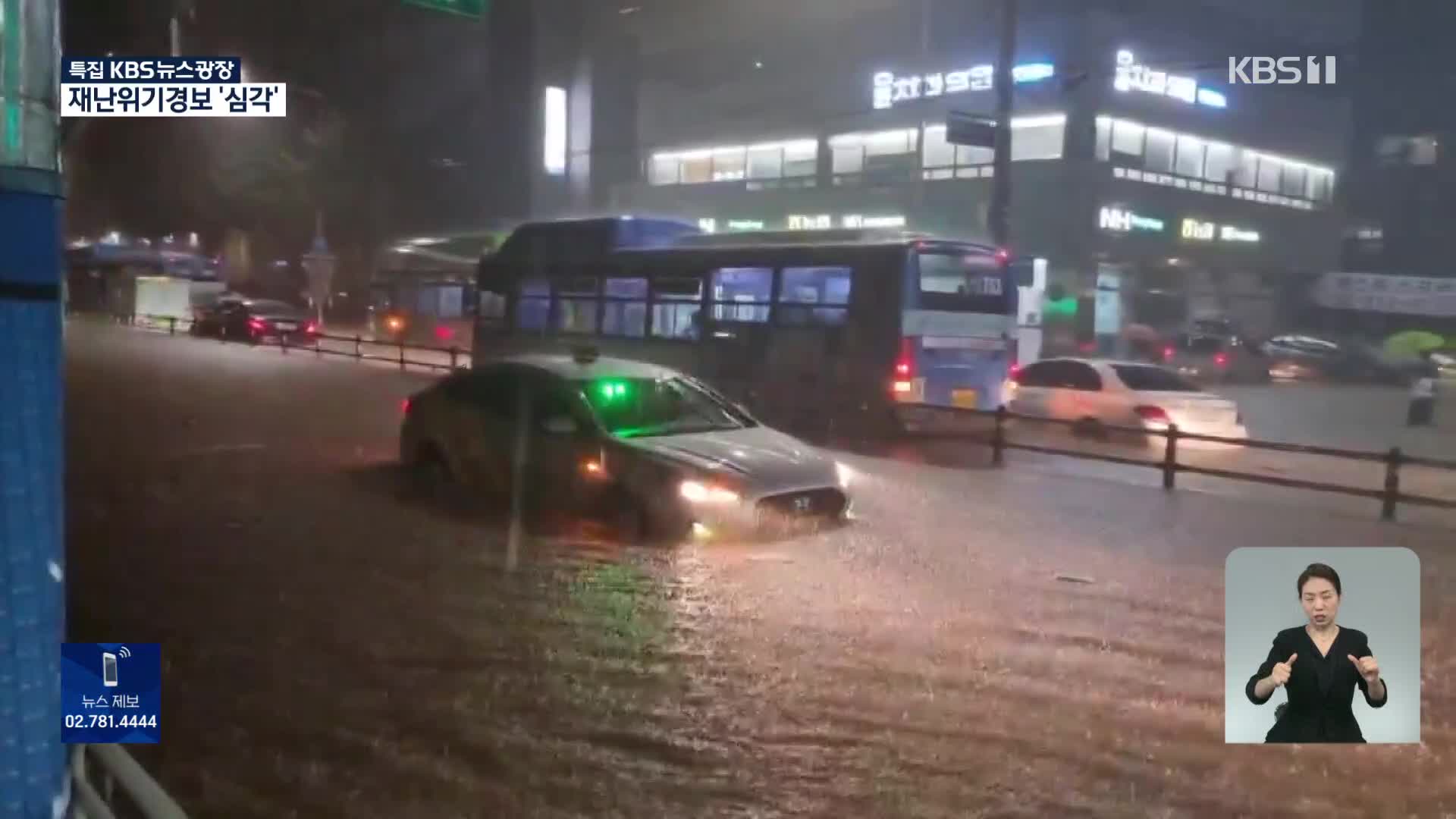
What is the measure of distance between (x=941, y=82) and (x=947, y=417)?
20.7 m

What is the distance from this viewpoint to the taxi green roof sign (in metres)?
9.52

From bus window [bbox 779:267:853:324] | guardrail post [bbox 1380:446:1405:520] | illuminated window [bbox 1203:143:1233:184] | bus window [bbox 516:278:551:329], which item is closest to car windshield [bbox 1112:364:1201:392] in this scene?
bus window [bbox 779:267:853:324]

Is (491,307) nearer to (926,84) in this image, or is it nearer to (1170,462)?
(1170,462)

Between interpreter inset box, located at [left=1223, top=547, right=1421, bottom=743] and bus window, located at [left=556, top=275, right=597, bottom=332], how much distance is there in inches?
507

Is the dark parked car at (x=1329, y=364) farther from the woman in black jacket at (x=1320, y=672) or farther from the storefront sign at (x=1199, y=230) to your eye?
the woman in black jacket at (x=1320, y=672)

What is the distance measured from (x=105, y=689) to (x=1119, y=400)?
14.9 meters

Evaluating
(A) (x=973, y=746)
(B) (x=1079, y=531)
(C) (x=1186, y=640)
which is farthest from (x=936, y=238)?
(A) (x=973, y=746)

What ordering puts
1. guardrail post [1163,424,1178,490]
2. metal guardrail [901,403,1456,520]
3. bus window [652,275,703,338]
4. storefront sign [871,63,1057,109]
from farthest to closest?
storefront sign [871,63,1057,109] < bus window [652,275,703,338] < guardrail post [1163,424,1178,490] < metal guardrail [901,403,1456,520]

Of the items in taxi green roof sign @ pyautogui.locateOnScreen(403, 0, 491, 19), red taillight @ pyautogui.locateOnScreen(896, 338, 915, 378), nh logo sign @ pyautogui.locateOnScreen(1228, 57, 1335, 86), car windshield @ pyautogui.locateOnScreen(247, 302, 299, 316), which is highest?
nh logo sign @ pyautogui.locateOnScreen(1228, 57, 1335, 86)

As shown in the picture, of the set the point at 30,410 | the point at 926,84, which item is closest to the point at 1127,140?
the point at 926,84

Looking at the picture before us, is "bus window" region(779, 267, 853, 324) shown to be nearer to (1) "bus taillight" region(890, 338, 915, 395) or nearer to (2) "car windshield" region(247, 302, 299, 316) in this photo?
(1) "bus taillight" region(890, 338, 915, 395)

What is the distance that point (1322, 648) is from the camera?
15.4 ft

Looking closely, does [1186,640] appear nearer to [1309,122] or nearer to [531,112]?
[531,112]

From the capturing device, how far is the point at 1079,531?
10188mm
